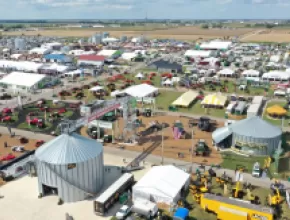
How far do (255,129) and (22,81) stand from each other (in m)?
54.1

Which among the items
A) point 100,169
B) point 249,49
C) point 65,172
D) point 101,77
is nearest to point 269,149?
point 100,169

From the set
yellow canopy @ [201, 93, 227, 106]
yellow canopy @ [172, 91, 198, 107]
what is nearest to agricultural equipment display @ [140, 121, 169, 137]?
yellow canopy @ [172, 91, 198, 107]

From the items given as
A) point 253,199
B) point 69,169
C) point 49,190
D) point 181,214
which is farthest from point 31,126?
point 253,199

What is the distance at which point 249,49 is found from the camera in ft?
457

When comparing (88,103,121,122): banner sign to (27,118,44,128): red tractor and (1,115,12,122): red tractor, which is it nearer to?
(27,118,44,128): red tractor

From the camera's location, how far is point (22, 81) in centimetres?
7131

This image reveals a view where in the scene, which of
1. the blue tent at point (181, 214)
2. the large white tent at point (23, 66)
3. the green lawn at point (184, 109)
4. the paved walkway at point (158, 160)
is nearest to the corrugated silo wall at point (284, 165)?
the paved walkway at point (158, 160)

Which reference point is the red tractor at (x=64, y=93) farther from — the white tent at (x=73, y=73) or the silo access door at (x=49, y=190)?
the silo access door at (x=49, y=190)

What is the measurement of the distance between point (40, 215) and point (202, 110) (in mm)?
36888

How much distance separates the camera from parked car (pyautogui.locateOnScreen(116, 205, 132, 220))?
25925 millimetres

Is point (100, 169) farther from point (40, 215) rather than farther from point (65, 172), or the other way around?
point (40, 215)

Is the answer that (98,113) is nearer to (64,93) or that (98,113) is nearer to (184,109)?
(184,109)

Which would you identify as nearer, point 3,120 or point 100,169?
point 100,169

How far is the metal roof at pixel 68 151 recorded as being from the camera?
28281mm
